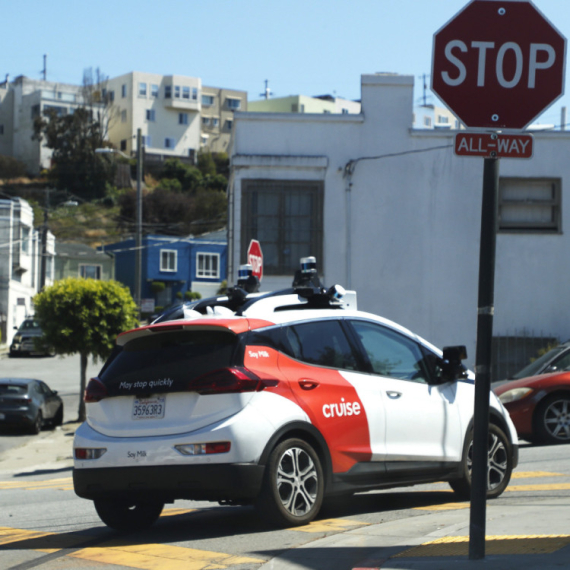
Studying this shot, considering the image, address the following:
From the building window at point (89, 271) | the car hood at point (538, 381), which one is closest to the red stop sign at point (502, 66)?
the car hood at point (538, 381)

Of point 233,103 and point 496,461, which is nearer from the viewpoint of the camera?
point 496,461

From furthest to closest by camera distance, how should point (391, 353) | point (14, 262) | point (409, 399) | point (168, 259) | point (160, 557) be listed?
point (168, 259)
point (14, 262)
point (391, 353)
point (409, 399)
point (160, 557)

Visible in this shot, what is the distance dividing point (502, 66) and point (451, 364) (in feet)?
11.8

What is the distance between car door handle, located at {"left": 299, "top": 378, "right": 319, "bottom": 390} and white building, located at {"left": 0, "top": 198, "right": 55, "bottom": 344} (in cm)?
4622

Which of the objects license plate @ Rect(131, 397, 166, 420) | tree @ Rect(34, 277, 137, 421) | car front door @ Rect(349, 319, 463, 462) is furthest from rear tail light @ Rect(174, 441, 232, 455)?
tree @ Rect(34, 277, 137, 421)

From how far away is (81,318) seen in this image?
26438mm

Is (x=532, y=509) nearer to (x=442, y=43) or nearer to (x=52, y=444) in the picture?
(x=442, y=43)

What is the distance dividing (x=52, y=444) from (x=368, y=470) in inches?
620

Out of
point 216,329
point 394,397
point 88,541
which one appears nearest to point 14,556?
point 88,541

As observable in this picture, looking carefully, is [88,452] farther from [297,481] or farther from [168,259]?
[168,259]

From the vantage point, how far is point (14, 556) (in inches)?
255

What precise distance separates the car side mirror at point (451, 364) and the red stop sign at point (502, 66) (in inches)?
129

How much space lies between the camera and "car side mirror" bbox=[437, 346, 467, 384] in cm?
822

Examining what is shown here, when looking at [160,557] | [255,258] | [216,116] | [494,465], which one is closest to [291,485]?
[160,557]
